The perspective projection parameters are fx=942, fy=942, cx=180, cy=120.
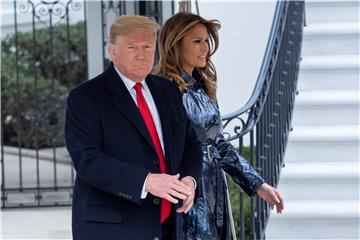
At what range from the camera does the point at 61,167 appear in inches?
471

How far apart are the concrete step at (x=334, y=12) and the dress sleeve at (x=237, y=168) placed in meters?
4.27

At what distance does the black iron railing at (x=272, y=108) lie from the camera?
5445 mm

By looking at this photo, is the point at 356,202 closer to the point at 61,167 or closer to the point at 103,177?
the point at 103,177

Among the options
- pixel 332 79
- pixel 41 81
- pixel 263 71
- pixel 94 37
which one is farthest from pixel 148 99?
pixel 41 81

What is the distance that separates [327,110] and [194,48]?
133 inches

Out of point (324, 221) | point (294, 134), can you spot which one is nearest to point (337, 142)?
point (294, 134)

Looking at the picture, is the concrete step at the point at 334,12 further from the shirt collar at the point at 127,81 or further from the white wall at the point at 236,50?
the shirt collar at the point at 127,81

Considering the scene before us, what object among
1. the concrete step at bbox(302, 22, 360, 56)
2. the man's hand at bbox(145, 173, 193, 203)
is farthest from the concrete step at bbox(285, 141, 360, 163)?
the man's hand at bbox(145, 173, 193, 203)

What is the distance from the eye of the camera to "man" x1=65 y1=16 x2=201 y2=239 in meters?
3.06

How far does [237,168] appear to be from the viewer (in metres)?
4.02

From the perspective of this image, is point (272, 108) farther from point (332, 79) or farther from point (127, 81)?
point (127, 81)

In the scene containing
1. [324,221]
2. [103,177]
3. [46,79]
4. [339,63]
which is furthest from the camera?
[46,79]

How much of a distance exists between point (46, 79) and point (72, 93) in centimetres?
1094

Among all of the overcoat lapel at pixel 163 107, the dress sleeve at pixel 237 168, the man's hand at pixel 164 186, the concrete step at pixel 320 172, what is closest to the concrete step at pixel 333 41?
the concrete step at pixel 320 172
